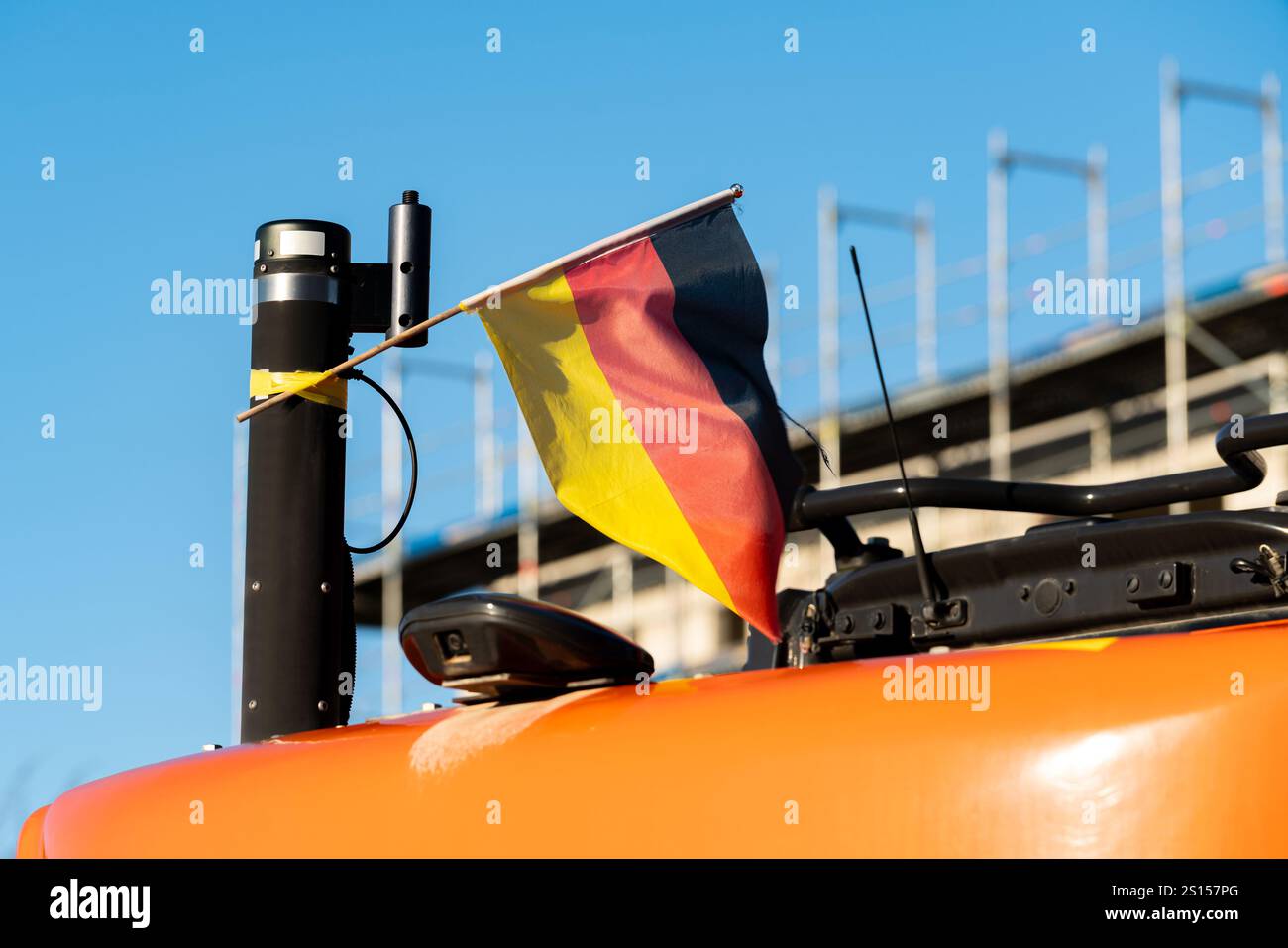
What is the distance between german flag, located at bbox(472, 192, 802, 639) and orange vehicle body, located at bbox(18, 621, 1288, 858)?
21.7 inches

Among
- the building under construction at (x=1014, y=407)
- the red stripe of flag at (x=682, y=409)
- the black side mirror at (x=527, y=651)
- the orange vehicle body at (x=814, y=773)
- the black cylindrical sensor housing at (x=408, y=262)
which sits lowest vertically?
the orange vehicle body at (x=814, y=773)

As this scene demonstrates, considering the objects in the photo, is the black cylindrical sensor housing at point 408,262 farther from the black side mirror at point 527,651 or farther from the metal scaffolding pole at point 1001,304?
the metal scaffolding pole at point 1001,304

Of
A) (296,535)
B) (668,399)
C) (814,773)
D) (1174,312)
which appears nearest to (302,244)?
(296,535)

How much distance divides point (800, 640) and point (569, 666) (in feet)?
1.34

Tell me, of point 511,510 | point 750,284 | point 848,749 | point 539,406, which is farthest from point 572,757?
point 511,510

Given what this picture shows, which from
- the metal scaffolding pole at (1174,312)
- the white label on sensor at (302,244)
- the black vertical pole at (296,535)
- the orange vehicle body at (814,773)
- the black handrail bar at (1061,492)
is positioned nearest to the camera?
the orange vehicle body at (814,773)

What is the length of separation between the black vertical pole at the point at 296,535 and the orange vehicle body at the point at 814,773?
874mm

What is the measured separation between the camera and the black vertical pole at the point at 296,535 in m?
3.76

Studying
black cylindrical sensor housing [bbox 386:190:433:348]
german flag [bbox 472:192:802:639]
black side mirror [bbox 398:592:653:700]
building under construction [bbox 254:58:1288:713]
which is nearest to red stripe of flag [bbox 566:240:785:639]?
german flag [bbox 472:192:802:639]

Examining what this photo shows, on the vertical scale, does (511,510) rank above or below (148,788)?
above

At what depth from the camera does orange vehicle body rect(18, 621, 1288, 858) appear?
1.88 metres

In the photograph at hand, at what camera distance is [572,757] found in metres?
2.38

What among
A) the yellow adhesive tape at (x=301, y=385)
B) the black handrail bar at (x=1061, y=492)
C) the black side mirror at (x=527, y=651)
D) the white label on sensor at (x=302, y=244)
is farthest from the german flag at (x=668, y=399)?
the white label on sensor at (x=302, y=244)
